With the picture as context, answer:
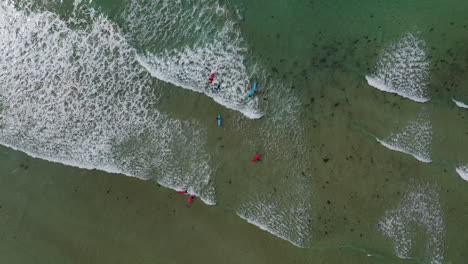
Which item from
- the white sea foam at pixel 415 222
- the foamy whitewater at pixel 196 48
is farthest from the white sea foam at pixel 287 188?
the white sea foam at pixel 415 222

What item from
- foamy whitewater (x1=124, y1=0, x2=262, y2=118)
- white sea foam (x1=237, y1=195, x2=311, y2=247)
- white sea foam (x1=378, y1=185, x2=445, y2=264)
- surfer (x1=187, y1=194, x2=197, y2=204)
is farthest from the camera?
foamy whitewater (x1=124, y1=0, x2=262, y2=118)

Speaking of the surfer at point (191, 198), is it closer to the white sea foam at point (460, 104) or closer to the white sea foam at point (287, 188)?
the white sea foam at point (287, 188)

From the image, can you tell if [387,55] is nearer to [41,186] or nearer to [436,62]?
[436,62]

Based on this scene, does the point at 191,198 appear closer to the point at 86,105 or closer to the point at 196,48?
the point at 86,105

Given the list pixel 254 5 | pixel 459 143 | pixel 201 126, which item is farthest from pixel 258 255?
pixel 254 5

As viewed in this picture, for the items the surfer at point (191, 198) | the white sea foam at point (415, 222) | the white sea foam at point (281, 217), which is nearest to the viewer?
the white sea foam at point (415, 222)

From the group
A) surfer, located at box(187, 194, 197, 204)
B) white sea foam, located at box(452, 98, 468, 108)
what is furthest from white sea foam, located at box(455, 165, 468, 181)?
surfer, located at box(187, 194, 197, 204)

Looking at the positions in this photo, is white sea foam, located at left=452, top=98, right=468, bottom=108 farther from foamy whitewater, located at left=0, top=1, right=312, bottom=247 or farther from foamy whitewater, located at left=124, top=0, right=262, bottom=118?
foamy whitewater, located at left=124, top=0, right=262, bottom=118

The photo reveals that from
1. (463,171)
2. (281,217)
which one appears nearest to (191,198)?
(281,217)
